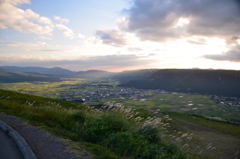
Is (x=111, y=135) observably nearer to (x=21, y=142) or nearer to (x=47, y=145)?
(x=47, y=145)

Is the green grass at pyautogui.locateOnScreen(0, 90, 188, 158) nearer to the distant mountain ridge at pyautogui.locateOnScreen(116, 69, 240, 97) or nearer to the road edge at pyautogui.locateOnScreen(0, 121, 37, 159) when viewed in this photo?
the road edge at pyautogui.locateOnScreen(0, 121, 37, 159)

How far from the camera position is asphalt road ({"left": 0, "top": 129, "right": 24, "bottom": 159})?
183 inches

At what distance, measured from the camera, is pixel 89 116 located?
363 inches

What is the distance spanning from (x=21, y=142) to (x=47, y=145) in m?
0.98

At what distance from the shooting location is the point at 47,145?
17.7 feet

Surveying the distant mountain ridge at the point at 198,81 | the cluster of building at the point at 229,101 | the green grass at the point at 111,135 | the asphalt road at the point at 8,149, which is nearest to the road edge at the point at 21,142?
the asphalt road at the point at 8,149

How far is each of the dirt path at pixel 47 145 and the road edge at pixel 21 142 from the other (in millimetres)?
227

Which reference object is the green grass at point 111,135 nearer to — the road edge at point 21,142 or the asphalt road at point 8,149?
the road edge at point 21,142

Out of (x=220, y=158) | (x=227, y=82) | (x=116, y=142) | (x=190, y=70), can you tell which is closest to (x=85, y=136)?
(x=116, y=142)

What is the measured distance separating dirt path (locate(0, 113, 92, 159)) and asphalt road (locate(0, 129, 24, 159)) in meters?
0.44

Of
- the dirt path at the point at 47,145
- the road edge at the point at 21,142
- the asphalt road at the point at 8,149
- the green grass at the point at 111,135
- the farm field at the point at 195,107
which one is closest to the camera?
the road edge at the point at 21,142

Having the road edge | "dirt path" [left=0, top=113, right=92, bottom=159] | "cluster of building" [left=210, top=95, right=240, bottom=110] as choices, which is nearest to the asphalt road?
the road edge

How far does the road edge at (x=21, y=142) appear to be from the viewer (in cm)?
454

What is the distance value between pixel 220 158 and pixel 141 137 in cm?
471
